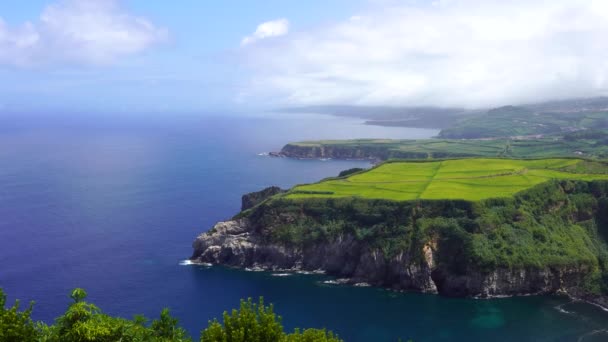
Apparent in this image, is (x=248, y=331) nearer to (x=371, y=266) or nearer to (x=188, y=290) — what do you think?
(x=188, y=290)

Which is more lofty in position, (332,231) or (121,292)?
(332,231)

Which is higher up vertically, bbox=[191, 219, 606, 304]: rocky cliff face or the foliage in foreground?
the foliage in foreground

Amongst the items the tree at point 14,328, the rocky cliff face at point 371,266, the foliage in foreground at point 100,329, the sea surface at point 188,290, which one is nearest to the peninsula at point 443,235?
the rocky cliff face at point 371,266

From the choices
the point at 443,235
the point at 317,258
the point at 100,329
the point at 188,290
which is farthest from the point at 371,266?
the point at 100,329

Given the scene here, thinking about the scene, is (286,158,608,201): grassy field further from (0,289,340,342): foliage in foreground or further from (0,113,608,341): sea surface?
(0,289,340,342): foliage in foreground

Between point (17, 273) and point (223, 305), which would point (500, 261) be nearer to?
point (223, 305)

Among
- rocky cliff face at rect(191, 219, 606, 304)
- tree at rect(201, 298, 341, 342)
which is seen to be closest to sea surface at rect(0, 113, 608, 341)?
rocky cliff face at rect(191, 219, 606, 304)

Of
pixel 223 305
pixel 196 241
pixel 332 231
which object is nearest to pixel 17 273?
pixel 196 241
